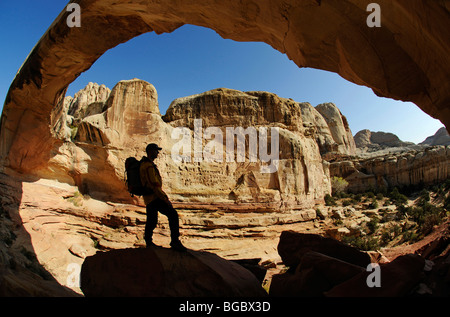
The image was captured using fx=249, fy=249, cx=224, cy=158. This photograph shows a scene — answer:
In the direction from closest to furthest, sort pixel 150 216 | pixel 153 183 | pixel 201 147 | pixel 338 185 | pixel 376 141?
pixel 153 183 < pixel 150 216 < pixel 201 147 < pixel 338 185 < pixel 376 141

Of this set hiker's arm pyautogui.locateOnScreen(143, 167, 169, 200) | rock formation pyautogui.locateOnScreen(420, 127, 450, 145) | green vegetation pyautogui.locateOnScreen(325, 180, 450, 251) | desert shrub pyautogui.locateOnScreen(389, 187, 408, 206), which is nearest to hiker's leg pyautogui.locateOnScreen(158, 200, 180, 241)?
hiker's arm pyautogui.locateOnScreen(143, 167, 169, 200)

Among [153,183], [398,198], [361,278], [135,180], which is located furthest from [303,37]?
[398,198]

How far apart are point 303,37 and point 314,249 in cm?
413

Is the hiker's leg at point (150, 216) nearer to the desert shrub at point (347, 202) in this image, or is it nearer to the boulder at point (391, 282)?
the boulder at point (391, 282)

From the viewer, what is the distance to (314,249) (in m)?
5.04

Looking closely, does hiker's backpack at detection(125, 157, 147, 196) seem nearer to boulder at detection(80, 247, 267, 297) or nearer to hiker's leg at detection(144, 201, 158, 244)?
hiker's leg at detection(144, 201, 158, 244)

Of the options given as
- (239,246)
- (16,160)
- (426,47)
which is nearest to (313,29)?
(426,47)

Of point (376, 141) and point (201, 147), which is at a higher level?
point (376, 141)

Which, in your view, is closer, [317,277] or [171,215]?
[317,277]

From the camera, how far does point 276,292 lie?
3.77 m

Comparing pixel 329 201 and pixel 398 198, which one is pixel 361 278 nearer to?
pixel 329 201

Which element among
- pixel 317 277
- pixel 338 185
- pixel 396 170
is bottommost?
pixel 317 277

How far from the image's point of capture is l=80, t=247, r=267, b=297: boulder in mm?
3244
